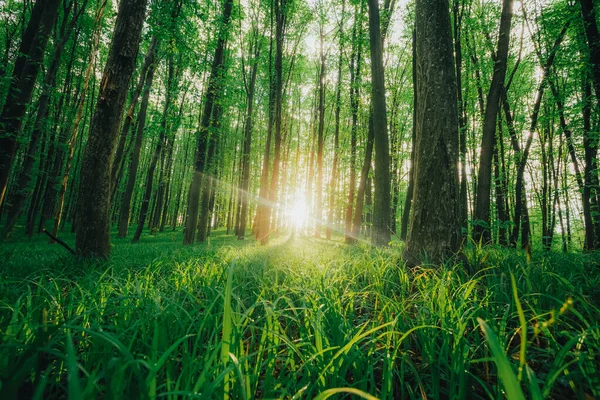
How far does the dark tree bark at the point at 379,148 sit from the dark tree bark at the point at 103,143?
5.65 m

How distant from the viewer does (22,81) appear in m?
5.32

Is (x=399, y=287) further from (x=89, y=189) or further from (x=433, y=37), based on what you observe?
(x=89, y=189)

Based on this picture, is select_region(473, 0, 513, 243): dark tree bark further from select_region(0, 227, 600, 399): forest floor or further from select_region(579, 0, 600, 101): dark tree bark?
select_region(0, 227, 600, 399): forest floor

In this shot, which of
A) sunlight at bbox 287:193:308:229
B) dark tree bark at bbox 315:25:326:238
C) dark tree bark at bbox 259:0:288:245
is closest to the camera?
dark tree bark at bbox 259:0:288:245

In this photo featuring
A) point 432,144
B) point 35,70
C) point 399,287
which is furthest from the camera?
point 35,70

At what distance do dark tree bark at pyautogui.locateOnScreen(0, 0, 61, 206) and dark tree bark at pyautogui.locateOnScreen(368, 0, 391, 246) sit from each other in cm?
802

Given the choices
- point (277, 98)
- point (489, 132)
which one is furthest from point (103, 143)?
point (489, 132)

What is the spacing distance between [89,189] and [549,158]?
20.5 metres

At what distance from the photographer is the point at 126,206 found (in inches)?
534

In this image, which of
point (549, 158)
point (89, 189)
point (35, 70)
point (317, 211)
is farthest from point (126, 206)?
point (549, 158)

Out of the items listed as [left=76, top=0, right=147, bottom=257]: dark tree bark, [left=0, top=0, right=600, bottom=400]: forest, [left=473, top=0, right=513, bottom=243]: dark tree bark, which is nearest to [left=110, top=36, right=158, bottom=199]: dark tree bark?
[left=0, top=0, right=600, bottom=400]: forest

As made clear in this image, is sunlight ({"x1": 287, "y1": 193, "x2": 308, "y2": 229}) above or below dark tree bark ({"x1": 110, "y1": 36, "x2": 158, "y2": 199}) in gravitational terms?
below

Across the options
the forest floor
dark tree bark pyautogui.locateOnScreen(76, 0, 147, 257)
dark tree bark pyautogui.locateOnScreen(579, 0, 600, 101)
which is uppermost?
dark tree bark pyautogui.locateOnScreen(579, 0, 600, 101)

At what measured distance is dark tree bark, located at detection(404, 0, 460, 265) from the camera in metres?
3.03
